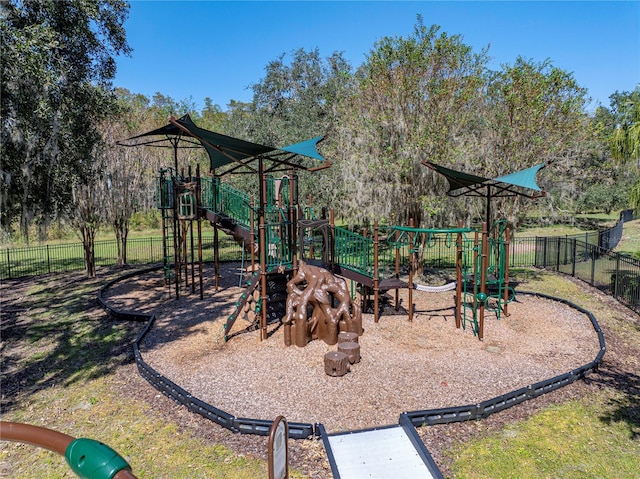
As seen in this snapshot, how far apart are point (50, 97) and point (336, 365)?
8778 millimetres

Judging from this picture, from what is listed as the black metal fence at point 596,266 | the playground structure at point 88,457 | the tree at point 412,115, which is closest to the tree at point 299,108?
the tree at point 412,115

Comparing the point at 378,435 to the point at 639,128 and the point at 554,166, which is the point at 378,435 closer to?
the point at 639,128

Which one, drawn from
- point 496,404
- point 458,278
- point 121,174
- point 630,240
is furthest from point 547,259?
point 121,174

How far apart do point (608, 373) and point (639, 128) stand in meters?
6.67

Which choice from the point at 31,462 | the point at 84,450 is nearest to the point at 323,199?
the point at 31,462

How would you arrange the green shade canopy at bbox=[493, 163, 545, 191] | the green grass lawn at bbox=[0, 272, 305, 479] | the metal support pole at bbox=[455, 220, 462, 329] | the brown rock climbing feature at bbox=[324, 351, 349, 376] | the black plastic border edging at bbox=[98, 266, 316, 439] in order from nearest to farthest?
the green grass lawn at bbox=[0, 272, 305, 479]
the black plastic border edging at bbox=[98, 266, 316, 439]
the brown rock climbing feature at bbox=[324, 351, 349, 376]
the green shade canopy at bbox=[493, 163, 545, 191]
the metal support pole at bbox=[455, 220, 462, 329]

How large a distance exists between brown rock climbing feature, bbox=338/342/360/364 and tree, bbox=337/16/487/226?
253 inches

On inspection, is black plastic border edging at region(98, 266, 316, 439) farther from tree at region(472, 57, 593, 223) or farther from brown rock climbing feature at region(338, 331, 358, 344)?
tree at region(472, 57, 593, 223)

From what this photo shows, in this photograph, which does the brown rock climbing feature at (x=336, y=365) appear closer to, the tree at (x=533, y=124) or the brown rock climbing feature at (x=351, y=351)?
the brown rock climbing feature at (x=351, y=351)

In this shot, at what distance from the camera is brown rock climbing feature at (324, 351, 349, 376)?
7496 mm

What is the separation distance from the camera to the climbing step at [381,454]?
5.02m

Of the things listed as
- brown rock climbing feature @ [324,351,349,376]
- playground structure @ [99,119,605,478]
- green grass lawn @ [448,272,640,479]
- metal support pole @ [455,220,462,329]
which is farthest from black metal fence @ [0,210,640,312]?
brown rock climbing feature @ [324,351,349,376]

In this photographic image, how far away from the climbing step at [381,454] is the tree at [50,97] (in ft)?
28.2

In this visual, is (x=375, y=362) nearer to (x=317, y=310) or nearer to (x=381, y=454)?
(x=317, y=310)
